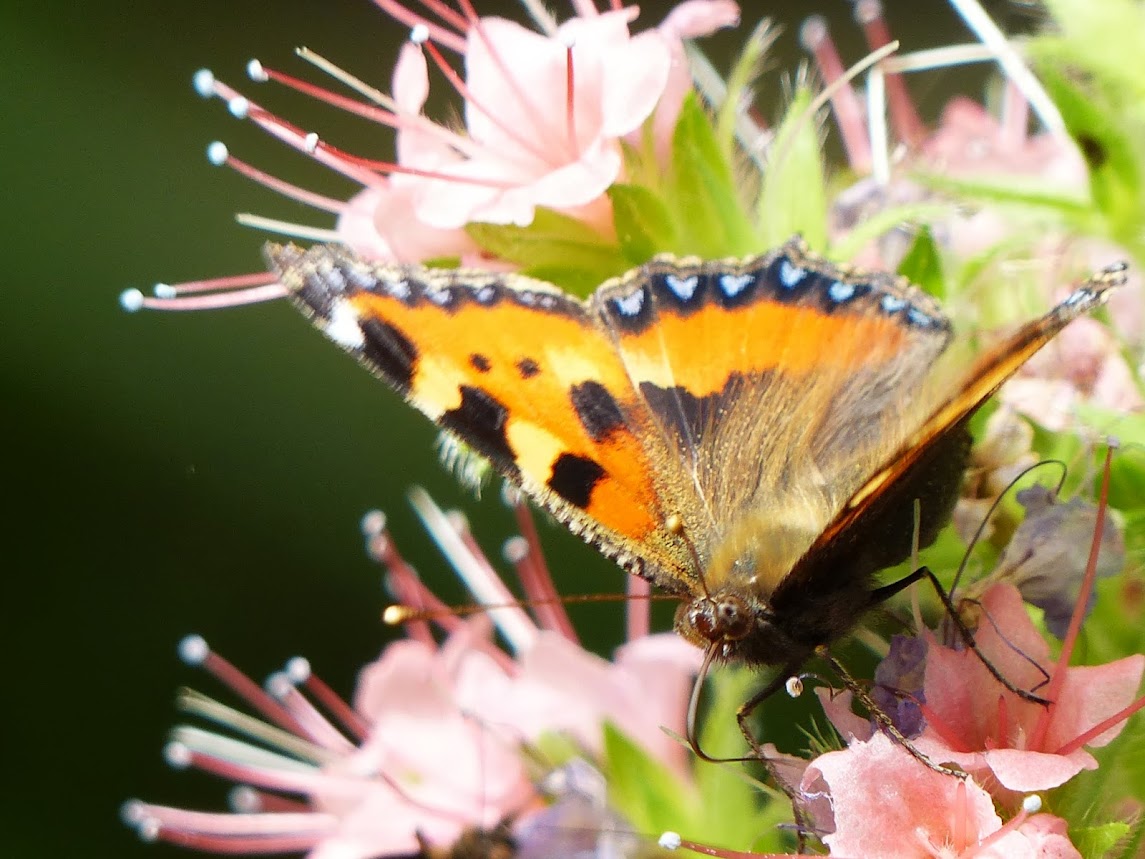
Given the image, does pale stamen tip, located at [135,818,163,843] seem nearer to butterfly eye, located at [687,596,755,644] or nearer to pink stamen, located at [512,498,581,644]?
pink stamen, located at [512,498,581,644]

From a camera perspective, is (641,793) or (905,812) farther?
(641,793)

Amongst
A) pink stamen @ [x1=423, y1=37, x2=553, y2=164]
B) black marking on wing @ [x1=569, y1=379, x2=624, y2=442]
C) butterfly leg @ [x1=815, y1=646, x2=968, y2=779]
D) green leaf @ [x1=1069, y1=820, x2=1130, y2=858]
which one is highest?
pink stamen @ [x1=423, y1=37, x2=553, y2=164]

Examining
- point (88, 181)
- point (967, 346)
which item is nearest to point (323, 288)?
point (967, 346)

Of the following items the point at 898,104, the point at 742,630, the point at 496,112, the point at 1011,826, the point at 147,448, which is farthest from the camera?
the point at 147,448

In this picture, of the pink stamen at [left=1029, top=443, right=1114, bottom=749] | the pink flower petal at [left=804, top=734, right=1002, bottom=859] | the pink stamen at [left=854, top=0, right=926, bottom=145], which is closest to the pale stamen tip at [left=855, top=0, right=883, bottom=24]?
the pink stamen at [left=854, top=0, right=926, bottom=145]

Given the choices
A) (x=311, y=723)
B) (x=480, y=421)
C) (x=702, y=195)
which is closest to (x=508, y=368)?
(x=480, y=421)

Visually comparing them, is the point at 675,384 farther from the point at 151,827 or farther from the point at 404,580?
the point at 151,827
